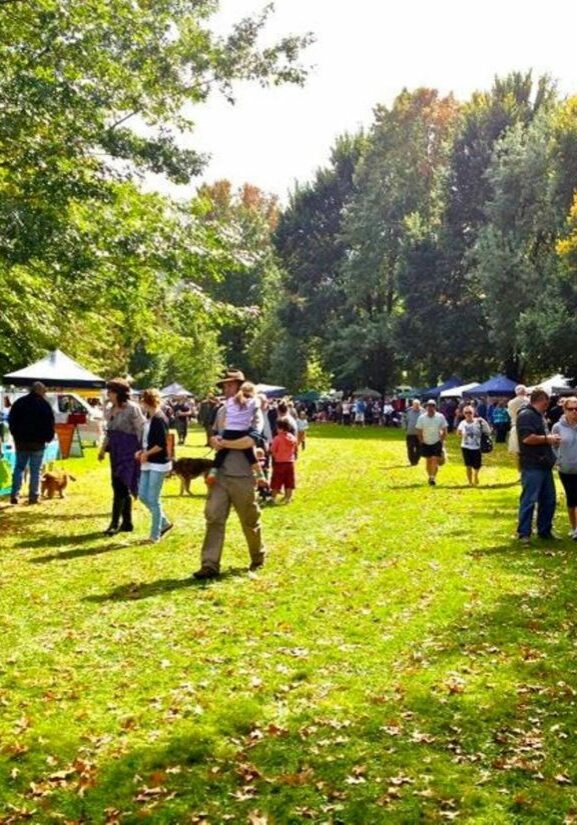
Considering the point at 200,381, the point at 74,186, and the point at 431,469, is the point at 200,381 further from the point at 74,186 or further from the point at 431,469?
the point at 74,186

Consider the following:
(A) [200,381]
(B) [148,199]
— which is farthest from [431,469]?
(A) [200,381]

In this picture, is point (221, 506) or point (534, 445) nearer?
point (221, 506)

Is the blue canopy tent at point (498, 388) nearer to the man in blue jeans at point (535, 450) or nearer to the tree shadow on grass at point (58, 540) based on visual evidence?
the man in blue jeans at point (535, 450)

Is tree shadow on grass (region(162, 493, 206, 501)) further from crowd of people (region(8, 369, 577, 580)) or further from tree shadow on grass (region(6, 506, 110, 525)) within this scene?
tree shadow on grass (region(6, 506, 110, 525))

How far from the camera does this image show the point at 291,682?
6223 millimetres

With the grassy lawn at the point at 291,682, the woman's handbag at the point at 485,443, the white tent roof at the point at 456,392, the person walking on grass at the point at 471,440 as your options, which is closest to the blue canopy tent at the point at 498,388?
the white tent roof at the point at 456,392

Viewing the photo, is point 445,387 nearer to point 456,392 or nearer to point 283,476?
point 456,392

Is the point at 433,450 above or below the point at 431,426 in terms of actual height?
below

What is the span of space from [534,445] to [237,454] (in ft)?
13.6

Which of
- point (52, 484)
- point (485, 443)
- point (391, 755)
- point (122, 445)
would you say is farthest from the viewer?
point (485, 443)

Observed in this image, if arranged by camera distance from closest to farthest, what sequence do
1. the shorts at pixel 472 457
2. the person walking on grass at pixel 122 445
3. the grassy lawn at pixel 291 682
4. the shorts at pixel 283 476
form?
the grassy lawn at pixel 291 682, the person walking on grass at pixel 122 445, the shorts at pixel 283 476, the shorts at pixel 472 457

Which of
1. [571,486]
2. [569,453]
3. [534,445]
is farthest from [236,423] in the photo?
[571,486]

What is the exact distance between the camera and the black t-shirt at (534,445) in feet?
36.9

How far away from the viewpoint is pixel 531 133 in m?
41.5
